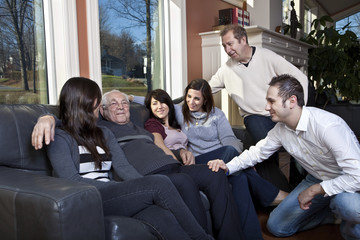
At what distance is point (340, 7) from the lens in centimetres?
917

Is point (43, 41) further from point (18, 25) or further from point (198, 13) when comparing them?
point (198, 13)

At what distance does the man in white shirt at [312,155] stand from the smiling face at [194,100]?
515 millimetres

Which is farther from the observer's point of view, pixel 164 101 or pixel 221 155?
pixel 164 101

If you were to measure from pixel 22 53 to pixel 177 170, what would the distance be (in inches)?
52.5

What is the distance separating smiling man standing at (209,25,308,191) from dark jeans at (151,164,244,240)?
0.78 metres

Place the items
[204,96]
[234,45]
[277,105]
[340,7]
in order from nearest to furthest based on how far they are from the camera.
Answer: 1. [277,105]
2. [204,96]
3. [234,45]
4. [340,7]

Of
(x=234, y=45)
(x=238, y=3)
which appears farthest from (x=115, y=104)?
(x=238, y=3)

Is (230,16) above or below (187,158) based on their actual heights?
above

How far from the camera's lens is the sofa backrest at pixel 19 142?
1.57 m

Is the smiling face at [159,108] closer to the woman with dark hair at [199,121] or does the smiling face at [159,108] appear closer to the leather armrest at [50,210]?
the woman with dark hair at [199,121]

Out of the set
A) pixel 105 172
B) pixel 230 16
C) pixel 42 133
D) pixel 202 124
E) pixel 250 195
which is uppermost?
pixel 230 16

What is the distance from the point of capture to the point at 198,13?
3.74 m

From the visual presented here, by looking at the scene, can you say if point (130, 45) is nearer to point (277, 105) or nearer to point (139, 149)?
point (139, 149)

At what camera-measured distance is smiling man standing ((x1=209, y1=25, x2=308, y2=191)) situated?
2.58 m
